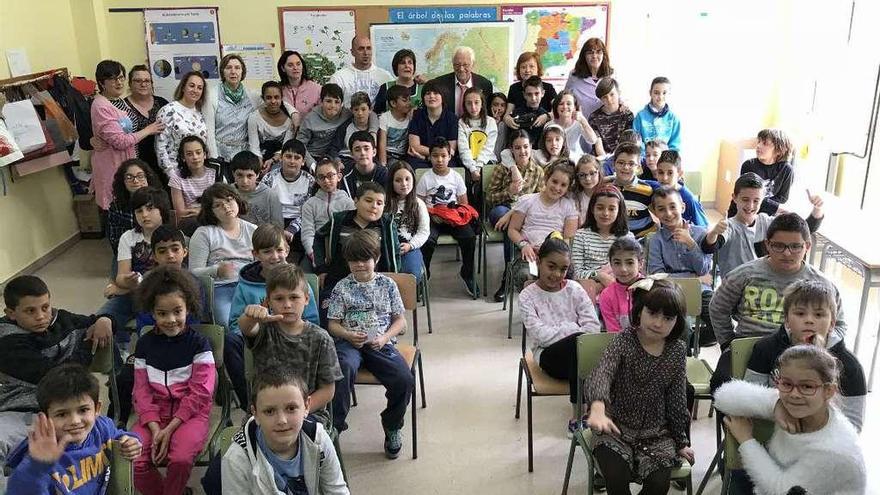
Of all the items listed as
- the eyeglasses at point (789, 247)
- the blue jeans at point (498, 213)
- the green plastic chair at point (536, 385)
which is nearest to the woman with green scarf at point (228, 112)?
the blue jeans at point (498, 213)

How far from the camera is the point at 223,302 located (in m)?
3.44

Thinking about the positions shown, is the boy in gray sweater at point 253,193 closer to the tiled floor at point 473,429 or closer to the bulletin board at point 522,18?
the tiled floor at point 473,429

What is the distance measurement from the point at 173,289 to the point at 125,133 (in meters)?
2.78

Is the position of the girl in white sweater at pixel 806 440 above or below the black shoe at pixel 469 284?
above

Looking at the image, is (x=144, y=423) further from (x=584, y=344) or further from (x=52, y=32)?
(x=52, y=32)

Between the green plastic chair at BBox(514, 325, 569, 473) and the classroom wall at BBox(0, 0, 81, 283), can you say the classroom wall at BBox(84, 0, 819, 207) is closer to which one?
the classroom wall at BBox(0, 0, 81, 283)

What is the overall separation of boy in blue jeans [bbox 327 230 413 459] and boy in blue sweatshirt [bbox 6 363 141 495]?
91 cm

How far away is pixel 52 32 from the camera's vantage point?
18.5 ft

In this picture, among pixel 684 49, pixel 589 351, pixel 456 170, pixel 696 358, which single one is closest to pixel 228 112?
pixel 456 170

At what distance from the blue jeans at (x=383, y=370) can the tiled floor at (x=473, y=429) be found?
0.79 ft

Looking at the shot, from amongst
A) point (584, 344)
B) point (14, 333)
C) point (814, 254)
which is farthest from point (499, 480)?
point (814, 254)

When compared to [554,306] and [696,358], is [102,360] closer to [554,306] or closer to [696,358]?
[554,306]

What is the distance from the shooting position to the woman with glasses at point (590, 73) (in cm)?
540

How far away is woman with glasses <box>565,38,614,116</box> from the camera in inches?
213
